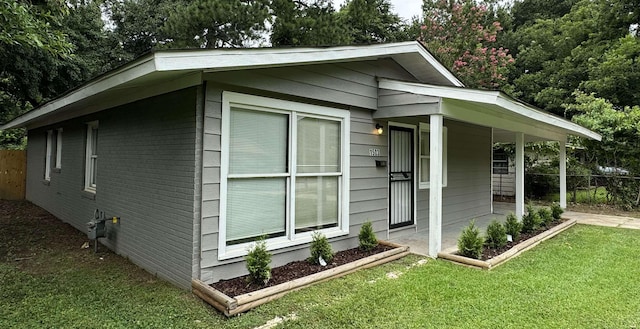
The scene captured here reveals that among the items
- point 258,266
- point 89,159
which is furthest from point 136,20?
point 258,266

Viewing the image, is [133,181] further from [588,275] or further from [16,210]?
[16,210]

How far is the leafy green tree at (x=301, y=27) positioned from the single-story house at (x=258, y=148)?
7.07 metres

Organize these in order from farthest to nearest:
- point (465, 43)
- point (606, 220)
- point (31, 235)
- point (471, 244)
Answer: point (465, 43) → point (606, 220) → point (31, 235) → point (471, 244)

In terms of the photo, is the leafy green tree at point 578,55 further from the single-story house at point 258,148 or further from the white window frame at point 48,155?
the white window frame at point 48,155

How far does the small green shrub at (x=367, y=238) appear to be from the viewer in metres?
5.04

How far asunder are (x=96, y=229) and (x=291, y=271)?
3.07 m

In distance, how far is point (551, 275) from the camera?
4324 millimetres

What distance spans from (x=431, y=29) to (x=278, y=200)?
48.6ft

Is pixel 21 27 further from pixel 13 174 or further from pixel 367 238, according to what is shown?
pixel 13 174

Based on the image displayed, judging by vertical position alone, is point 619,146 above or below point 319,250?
above

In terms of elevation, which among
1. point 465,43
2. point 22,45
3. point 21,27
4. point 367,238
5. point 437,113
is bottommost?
point 367,238

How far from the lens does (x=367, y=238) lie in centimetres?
506

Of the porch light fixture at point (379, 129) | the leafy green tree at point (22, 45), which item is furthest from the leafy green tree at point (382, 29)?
the leafy green tree at point (22, 45)

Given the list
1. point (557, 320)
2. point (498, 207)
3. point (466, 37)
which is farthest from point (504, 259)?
point (466, 37)
